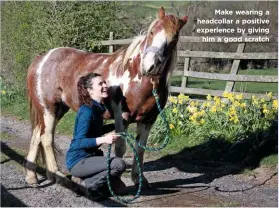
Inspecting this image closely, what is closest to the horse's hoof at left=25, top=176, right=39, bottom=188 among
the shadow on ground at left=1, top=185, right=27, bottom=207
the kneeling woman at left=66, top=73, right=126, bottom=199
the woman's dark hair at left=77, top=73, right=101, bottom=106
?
the shadow on ground at left=1, top=185, right=27, bottom=207

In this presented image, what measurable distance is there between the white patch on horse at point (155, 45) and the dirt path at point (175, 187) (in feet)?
5.12

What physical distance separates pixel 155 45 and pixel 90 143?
1.26m

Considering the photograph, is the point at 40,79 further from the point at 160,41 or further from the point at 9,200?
the point at 160,41

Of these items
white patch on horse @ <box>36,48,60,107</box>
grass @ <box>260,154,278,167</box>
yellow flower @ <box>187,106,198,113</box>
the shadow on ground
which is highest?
white patch on horse @ <box>36,48,60,107</box>

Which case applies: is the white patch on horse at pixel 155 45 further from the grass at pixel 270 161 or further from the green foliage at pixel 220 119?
the green foliage at pixel 220 119

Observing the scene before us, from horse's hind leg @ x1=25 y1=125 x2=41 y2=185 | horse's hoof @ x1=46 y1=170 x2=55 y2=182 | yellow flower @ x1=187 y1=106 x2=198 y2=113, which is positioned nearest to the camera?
horse's hind leg @ x1=25 y1=125 x2=41 y2=185

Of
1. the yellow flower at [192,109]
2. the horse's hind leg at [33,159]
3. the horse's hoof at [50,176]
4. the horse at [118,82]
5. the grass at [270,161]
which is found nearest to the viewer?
the horse at [118,82]

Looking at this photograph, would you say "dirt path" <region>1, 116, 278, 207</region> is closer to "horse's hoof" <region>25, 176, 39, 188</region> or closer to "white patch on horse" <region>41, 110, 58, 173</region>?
"horse's hoof" <region>25, 176, 39, 188</region>

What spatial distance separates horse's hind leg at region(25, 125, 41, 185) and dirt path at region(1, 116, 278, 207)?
10cm

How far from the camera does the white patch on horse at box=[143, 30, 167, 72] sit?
15.3 ft

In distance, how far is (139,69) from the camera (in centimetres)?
512

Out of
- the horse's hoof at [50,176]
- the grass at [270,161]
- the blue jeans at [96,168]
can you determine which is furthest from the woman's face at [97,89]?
the grass at [270,161]

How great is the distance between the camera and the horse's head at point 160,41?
4695mm

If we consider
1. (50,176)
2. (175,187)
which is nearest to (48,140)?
(50,176)
